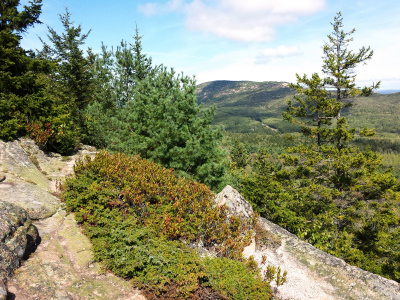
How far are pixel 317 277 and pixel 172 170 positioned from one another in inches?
276

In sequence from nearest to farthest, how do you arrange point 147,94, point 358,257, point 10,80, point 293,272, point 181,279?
1. point 181,279
2. point 293,272
3. point 10,80
4. point 147,94
5. point 358,257

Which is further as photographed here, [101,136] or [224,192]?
[101,136]

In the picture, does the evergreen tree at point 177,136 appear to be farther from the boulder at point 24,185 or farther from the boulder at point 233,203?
the boulder at point 24,185

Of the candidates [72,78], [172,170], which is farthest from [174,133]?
[72,78]

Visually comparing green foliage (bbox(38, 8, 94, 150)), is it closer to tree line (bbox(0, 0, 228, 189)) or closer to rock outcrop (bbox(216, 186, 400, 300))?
tree line (bbox(0, 0, 228, 189))

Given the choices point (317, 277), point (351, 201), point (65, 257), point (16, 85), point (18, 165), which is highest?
point (16, 85)

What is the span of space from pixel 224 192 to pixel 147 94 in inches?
349

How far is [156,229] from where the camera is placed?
5871 millimetres

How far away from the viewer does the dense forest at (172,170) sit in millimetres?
5141

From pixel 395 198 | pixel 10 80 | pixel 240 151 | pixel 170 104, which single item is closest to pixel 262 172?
pixel 170 104

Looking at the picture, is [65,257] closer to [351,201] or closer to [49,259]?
[49,259]

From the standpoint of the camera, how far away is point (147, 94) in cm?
1442

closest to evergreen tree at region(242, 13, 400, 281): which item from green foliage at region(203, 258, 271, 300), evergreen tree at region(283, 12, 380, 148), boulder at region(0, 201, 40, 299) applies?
evergreen tree at region(283, 12, 380, 148)

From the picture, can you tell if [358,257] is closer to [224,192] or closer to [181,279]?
[224,192]
